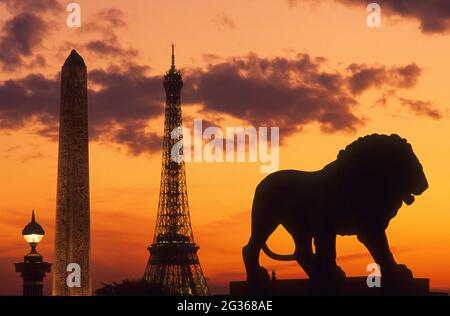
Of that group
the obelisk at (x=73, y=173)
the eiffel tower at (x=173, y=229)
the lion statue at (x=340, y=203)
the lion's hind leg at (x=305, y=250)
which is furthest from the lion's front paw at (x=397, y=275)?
the eiffel tower at (x=173, y=229)

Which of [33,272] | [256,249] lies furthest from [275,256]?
[33,272]

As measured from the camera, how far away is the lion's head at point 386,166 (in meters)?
22.6

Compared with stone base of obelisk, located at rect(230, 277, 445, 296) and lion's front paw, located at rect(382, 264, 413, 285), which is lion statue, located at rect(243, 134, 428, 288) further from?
stone base of obelisk, located at rect(230, 277, 445, 296)

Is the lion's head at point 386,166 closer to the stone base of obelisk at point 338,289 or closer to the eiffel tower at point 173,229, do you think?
the stone base of obelisk at point 338,289

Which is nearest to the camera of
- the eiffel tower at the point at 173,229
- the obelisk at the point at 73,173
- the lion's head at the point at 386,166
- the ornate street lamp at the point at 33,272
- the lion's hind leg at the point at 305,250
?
the lion's head at the point at 386,166

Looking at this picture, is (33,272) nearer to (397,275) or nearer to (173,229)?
(397,275)

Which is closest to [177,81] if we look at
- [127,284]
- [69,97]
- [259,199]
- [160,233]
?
[160,233]

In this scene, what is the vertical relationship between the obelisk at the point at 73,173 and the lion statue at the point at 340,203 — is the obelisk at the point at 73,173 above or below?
above

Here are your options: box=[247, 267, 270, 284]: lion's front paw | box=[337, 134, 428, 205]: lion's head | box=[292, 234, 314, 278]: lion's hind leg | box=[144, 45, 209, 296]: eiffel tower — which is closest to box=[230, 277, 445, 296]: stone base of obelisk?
box=[247, 267, 270, 284]: lion's front paw

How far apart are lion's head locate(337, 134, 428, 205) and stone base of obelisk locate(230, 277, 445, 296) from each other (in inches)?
67.9

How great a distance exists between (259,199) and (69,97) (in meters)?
31.6

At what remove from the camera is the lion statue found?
2228 cm

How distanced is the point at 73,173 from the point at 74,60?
523 cm
